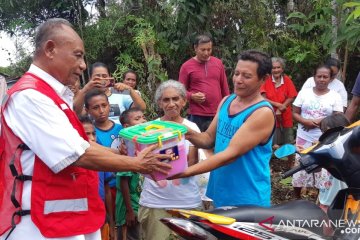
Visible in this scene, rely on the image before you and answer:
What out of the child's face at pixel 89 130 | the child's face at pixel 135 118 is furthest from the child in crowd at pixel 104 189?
the child's face at pixel 135 118

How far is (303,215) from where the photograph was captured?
2.36 meters

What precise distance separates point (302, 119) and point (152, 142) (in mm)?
3328

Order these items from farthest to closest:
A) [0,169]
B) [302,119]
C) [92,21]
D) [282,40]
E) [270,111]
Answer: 1. [92,21]
2. [282,40]
3. [302,119]
4. [270,111]
5. [0,169]

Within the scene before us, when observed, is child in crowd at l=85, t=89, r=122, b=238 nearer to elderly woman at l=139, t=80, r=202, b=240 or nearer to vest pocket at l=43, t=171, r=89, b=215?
elderly woman at l=139, t=80, r=202, b=240

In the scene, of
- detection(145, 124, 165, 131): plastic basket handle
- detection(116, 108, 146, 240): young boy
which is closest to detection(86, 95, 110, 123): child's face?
detection(116, 108, 146, 240): young boy

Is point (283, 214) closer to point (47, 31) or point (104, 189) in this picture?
point (47, 31)

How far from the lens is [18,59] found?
10.7m

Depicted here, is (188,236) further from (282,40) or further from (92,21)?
(92,21)

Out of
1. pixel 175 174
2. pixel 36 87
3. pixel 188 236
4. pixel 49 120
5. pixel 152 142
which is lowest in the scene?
pixel 188 236

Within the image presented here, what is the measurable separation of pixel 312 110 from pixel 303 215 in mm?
3092

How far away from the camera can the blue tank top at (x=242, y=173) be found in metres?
2.77

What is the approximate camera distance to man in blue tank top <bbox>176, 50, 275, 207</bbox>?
8.69ft

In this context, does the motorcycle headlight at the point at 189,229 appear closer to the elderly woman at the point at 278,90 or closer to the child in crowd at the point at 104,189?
the child in crowd at the point at 104,189

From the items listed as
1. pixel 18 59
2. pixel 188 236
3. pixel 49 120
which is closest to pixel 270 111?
pixel 188 236
